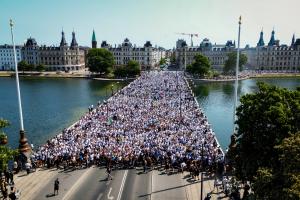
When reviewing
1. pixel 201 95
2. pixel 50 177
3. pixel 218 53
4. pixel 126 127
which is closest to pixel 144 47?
pixel 218 53

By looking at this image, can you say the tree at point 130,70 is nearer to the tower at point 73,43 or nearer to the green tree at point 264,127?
the tower at point 73,43

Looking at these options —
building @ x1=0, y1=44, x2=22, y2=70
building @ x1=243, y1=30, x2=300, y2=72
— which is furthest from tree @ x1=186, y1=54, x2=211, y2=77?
building @ x1=0, y1=44, x2=22, y2=70

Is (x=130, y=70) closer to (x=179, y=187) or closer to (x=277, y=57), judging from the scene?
(x=277, y=57)

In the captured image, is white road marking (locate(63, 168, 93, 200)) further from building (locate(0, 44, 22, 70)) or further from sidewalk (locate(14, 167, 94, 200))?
building (locate(0, 44, 22, 70))

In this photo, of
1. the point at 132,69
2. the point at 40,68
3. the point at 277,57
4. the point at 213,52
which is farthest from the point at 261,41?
the point at 40,68

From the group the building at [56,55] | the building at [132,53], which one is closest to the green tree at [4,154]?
the building at [56,55]
